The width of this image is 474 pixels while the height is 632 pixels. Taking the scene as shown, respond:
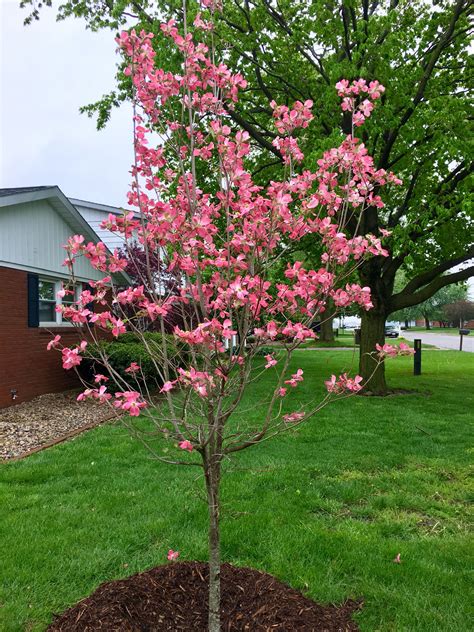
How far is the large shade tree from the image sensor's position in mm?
7840

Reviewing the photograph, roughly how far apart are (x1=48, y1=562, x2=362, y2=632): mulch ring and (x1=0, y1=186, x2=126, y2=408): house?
596 centimetres

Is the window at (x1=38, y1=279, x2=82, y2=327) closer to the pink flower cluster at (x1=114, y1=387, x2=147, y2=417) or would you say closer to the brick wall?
the brick wall

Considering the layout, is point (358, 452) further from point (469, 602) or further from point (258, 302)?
point (258, 302)

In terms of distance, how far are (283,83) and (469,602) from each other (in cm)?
965

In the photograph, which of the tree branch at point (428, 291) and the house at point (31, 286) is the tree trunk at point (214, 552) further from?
the tree branch at point (428, 291)

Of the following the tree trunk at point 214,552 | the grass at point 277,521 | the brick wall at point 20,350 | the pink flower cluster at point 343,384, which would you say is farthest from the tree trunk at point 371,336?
the tree trunk at point 214,552

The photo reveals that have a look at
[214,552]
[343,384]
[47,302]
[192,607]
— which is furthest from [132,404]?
[47,302]

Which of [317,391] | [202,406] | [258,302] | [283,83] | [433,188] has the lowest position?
[317,391]

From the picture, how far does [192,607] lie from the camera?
8.39ft

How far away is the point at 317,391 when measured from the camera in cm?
1068

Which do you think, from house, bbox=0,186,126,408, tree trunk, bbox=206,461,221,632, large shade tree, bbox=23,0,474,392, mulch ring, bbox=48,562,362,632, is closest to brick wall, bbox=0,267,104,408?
house, bbox=0,186,126,408

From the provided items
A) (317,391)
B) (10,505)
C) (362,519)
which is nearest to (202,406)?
Result: (362,519)

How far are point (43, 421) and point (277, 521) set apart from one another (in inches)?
208

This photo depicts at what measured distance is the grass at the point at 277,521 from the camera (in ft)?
9.52
